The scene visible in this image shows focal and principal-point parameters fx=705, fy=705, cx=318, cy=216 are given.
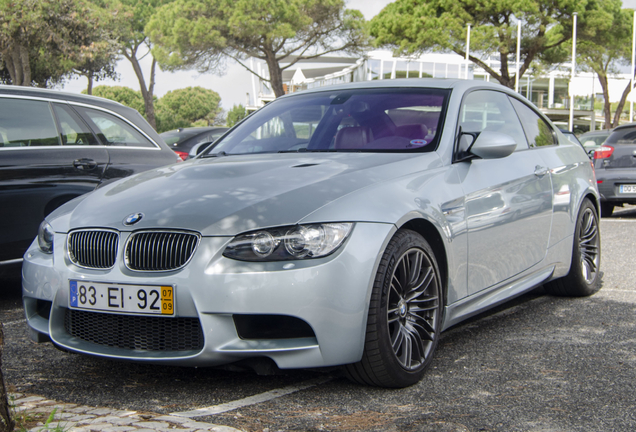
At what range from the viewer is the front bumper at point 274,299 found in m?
2.82

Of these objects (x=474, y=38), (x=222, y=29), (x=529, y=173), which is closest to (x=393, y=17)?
(x=474, y=38)

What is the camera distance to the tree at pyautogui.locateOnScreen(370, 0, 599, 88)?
113 feet

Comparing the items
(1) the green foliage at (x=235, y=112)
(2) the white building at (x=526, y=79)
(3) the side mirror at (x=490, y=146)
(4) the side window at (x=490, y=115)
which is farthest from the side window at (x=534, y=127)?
(1) the green foliage at (x=235, y=112)

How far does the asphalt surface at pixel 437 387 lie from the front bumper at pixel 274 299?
227 millimetres

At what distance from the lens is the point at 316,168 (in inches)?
137

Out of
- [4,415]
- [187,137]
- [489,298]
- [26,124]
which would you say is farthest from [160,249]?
[187,137]

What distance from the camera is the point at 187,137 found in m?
12.8

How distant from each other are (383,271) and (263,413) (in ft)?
2.55

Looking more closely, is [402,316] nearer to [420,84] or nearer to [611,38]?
[420,84]

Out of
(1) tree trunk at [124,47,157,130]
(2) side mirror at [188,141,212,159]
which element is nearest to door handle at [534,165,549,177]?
(2) side mirror at [188,141,212,159]

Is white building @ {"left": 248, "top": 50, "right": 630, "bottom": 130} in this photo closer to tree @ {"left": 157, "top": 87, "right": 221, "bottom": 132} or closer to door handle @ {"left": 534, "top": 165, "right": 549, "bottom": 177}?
tree @ {"left": 157, "top": 87, "right": 221, "bottom": 132}

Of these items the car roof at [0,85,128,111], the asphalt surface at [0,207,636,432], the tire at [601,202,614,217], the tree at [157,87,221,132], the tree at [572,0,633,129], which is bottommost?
the tire at [601,202,614,217]

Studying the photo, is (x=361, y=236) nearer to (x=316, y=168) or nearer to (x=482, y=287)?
(x=316, y=168)

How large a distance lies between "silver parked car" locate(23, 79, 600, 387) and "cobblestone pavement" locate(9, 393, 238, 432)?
26 centimetres
